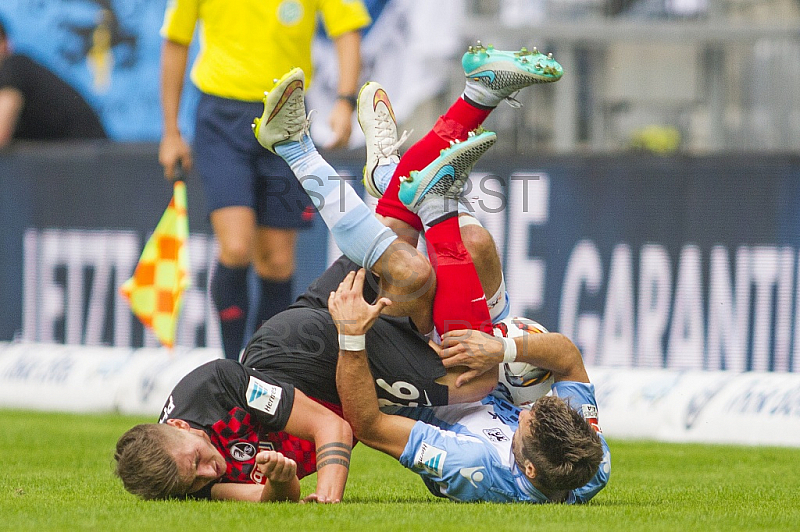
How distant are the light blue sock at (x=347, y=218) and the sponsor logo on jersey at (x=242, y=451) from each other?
2.78ft

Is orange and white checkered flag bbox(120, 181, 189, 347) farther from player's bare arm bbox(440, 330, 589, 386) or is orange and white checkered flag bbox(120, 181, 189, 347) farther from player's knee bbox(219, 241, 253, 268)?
player's bare arm bbox(440, 330, 589, 386)

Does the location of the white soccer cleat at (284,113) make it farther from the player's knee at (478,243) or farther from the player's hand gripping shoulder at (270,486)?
the player's hand gripping shoulder at (270,486)

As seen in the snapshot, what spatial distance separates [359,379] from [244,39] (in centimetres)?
306

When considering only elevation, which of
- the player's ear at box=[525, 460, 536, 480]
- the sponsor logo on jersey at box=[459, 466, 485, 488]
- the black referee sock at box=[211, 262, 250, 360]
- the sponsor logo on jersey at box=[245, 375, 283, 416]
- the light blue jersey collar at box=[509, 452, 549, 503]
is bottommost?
the black referee sock at box=[211, 262, 250, 360]

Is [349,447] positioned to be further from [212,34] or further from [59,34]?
[59,34]

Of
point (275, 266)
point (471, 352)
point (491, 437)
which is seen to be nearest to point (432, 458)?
point (491, 437)

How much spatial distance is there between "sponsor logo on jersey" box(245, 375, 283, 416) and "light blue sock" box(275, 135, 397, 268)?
717 mm

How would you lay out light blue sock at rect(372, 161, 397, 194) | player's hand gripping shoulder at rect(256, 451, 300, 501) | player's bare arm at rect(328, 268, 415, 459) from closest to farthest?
player's hand gripping shoulder at rect(256, 451, 300, 501), player's bare arm at rect(328, 268, 415, 459), light blue sock at rect(372, 161, 397, 194)

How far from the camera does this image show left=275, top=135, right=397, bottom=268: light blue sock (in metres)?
4.69

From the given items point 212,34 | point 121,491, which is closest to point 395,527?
point 121,491

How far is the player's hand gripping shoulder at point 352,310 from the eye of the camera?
4262 millimetres

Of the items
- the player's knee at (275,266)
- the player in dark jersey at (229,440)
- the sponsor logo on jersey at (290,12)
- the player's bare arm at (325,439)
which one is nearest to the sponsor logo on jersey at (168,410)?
the player in dark jersey at (229,440)

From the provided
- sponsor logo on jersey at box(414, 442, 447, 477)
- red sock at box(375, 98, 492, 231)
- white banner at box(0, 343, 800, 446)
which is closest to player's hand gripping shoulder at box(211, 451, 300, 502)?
sponsor logo on jersey at box(414, 442, 447, 477)

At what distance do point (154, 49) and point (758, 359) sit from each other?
5.50 metres
